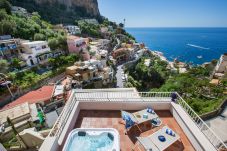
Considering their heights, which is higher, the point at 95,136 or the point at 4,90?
the point at 95,136

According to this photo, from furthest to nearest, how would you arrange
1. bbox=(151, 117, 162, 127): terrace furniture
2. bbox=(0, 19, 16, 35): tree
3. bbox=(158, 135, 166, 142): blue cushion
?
bbox=(0, 19, 16, 35): tree
bbox=(151, 117, 162, 127): terrace furniture
bbox=(158, 135, 166, 142): blue cushion

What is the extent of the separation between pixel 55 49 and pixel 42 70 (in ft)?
20.9

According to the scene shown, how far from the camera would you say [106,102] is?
21.4 ft

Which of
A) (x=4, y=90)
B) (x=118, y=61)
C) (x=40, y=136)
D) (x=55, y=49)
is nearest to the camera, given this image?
(x=40, y=136)

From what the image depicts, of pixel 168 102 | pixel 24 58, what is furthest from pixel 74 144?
pixel 24 58

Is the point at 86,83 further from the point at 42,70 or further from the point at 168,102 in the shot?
the point at 168,102

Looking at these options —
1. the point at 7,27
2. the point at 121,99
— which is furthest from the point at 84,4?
the point at 121,99

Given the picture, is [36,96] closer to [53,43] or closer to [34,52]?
[34,52]

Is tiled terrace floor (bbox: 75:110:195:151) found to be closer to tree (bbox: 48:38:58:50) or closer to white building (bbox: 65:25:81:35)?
tree (bbox: 48:38:58:50)

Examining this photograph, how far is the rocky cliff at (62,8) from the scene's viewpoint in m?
45.6

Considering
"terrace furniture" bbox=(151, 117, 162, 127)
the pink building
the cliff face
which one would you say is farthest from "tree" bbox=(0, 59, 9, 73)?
the cliff face

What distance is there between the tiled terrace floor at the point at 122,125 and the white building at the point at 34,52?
66.8 ft

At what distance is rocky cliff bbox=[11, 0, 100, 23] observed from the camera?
45.6 meters

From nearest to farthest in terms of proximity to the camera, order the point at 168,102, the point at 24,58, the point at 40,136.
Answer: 1. the point at 168,102
2. the point at 40,136
3. the point at 24,58
